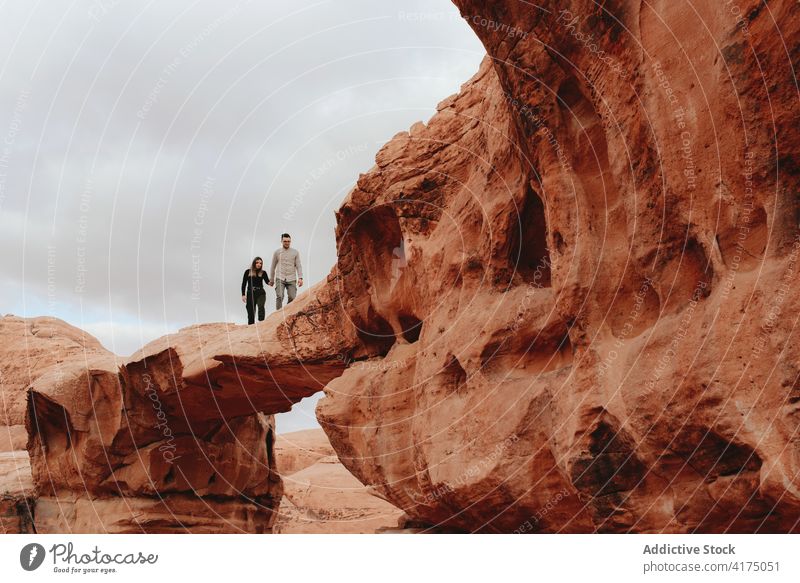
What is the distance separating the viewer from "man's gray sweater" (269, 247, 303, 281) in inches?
581

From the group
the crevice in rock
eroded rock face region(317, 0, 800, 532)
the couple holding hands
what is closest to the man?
the couple holding hands

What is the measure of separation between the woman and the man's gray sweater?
0.29 metres

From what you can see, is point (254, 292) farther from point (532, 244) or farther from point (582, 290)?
point (582, 290)

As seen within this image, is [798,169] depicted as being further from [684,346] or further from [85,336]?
[85,336]


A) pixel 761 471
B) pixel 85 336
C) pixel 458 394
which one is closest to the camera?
pixel 761 471

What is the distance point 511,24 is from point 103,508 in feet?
46.4

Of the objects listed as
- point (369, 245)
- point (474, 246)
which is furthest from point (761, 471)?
point (369, 245)

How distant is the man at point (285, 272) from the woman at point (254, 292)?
0.22 meters

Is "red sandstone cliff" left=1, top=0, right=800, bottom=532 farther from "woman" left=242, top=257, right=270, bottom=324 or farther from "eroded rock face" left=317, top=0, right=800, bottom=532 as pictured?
"woman" left=242, top=257, right=270, bottom=324

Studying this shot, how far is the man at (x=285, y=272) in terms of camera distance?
1476cm

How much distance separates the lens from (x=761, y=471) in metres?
5.51

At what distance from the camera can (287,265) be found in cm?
1490

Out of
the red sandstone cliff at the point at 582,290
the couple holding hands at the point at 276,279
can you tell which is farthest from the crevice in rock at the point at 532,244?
the couple holding hands at the point at 276,279

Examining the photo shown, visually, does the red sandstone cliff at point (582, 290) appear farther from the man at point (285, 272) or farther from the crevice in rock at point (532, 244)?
the man at point (285, 272)
